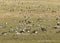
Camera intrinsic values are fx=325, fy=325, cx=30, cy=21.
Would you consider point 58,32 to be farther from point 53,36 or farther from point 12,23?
point 12,23

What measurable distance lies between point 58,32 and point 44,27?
2.03 metres

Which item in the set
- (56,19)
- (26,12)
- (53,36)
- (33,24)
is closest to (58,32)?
(53,36)

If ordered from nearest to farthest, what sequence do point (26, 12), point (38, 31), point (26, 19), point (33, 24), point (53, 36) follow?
point (53, 36) < point (38, 31) < point (33, 24) < point (26, 19) < point (26, 12)

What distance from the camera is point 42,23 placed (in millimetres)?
28047

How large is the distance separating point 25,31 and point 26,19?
5442 mm

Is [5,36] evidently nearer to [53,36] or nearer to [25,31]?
[25,31]

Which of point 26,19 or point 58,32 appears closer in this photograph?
point 58,32

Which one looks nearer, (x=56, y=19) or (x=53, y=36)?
(x=53, y=36)

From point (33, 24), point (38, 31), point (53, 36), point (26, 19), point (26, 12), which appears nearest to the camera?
point (53, 36)

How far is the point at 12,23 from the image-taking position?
28188mm

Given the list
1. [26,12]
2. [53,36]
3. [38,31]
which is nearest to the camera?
[53,36]

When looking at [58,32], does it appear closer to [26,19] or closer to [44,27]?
[44,27]

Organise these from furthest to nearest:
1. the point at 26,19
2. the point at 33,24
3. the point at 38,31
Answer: the point at 26,19, the point at 33,24, the point at 38,31

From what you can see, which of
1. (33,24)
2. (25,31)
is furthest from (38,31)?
(33,24)
